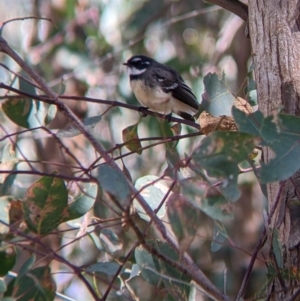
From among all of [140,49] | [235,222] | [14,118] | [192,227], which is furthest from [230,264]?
[192,227]

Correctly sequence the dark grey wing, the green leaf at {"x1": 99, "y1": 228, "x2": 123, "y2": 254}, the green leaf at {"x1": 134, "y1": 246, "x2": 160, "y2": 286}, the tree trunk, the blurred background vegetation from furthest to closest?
1. the blurred background vegetation
2. the dark grey wing
3. the green leaf at {"x1": 99, "y1": 228, "x2": 123, "y2": 254}
4. the green leaf at {"x1": 134, "y1": 246, "x2": 160, "y2": 286}
5. the tree trunk

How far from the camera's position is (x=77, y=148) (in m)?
5.59

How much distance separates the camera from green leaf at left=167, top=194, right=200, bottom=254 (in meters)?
1.54

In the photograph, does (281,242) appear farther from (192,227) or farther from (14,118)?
(14,118)

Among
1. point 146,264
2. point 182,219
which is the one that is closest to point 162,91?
point 146,264

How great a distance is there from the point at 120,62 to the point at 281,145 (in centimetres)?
468

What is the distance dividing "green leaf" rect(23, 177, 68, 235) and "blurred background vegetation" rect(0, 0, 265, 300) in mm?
3224

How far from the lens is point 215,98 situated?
214cm

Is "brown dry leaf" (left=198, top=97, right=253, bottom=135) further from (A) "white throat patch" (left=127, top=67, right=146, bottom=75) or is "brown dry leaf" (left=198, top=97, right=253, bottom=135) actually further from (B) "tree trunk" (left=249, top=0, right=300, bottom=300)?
(A) "white throat patch" (left=127, top=67, right=146, bottom=75)

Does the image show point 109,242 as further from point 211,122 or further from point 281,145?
point 281,145

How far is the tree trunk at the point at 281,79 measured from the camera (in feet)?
6.22

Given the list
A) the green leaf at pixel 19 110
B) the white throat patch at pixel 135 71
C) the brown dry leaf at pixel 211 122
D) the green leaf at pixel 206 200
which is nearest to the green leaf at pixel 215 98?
the brown dry leaf at pixel 211 122

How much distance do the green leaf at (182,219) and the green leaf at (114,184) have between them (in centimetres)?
11

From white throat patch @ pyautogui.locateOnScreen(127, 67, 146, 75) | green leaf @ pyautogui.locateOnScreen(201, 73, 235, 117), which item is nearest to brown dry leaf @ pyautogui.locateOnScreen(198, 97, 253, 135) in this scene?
green leaf @ pyautogui.locateOnScreen(201, 73, 235, 117)
